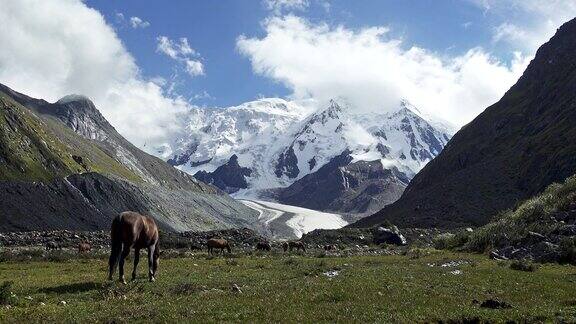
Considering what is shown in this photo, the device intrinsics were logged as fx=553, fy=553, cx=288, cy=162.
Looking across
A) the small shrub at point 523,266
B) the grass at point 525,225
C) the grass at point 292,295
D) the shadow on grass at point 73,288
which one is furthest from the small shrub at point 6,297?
the grass at point 525,225

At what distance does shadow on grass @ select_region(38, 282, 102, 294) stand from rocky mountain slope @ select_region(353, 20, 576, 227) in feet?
339

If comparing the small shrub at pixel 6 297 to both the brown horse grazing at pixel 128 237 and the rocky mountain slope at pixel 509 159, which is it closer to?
the brown horse grazing at pixel 128 237

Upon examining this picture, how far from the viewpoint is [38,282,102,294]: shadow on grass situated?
1027 inches

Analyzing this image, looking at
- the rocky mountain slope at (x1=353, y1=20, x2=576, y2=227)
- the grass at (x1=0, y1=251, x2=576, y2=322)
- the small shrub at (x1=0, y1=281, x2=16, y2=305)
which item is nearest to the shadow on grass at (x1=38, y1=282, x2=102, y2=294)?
the grass at (x1=0, y1=251, x2=576, y2=322)

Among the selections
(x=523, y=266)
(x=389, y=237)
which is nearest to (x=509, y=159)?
(x=389, y=237)

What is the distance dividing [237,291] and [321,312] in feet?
20.1

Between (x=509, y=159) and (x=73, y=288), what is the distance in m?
143

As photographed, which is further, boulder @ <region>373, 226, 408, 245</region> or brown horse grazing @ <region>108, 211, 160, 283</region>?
boulder @ <region>373, 226, 408, 245</region>

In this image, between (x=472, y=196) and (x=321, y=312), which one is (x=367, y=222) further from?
(x=321, y=312)

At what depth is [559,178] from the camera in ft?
394

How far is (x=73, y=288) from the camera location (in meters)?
27.0

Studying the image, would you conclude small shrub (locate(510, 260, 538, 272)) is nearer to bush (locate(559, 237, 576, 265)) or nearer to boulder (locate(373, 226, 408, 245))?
bush (locate(559, 237, 576, 265))

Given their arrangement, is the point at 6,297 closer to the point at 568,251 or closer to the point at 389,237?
the point at 568,251

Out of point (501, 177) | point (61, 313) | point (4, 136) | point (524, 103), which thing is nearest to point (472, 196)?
point (501, 177)
